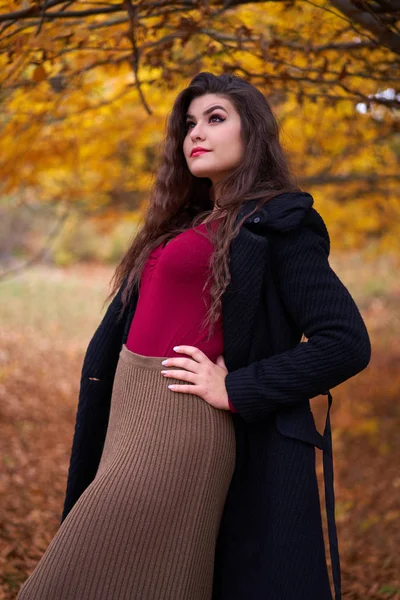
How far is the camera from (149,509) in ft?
6.41

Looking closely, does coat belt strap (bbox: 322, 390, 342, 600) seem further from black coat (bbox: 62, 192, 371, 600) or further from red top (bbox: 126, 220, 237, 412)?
red top (bbox: 126, 220, 237, 412)

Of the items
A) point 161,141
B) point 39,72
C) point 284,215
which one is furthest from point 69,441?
point 284,215

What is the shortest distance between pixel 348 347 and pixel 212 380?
425mm

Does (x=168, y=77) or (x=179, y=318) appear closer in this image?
(x=179, y=318)

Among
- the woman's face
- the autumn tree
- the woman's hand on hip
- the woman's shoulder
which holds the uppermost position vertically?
A: the autumn tree

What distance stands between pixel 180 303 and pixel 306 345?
0.42 metres

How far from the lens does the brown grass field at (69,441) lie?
13.7 feet

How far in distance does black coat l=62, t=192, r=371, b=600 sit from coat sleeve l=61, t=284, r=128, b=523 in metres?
0.53

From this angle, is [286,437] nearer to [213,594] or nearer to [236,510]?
[236,510]

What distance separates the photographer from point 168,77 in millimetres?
3445

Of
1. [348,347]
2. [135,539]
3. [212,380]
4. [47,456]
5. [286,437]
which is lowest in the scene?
[47,456]

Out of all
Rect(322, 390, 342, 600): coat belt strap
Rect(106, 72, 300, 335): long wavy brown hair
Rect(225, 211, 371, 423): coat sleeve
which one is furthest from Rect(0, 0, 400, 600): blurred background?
Rect(322, 390, 342, 600): coat belt strap

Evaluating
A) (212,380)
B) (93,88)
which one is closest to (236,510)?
(212,380)

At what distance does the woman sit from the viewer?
1.95 metres
